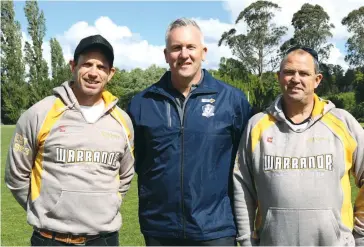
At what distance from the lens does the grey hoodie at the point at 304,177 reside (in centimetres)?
335

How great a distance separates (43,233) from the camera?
338 centimetres

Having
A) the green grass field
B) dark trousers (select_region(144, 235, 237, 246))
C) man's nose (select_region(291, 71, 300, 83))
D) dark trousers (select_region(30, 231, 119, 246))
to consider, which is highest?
man's nose (select_region(291, 71, 300, 83))

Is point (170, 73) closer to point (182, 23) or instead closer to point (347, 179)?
point (182, 23)

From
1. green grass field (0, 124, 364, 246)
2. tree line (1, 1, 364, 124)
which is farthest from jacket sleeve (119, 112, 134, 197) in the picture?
tree line (1, 1, 364, 124)

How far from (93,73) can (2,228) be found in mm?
5506

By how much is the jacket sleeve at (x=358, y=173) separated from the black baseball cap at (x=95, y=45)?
1.85 meters

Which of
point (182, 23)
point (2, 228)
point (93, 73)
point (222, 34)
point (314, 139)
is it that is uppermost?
point (222, 34)

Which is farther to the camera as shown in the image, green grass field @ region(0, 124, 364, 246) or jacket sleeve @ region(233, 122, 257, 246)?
green grass field @ region(0, 124, 364, 246)

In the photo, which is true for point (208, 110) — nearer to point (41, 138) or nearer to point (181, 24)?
point (181, 24)

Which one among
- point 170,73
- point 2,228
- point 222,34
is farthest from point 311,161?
point 222,34

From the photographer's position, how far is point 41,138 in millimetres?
3436

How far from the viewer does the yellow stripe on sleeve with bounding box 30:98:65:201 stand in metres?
3.42

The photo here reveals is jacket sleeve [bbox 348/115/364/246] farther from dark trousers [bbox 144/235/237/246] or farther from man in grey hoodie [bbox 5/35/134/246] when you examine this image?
man in grey hoodie [bbox 5/35/134/246]

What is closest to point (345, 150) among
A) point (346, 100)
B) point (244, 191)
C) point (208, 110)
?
point (244, 191)
